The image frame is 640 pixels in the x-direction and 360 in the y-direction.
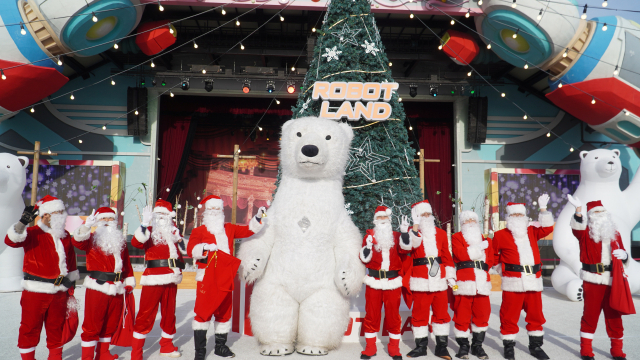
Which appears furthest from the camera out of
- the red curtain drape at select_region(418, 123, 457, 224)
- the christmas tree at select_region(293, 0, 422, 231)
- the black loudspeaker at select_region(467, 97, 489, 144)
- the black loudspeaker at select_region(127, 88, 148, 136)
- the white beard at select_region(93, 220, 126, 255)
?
the red curtain drape at select_region(418, 123, 457, 224)

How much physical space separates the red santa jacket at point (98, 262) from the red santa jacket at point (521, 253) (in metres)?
→ 2.67

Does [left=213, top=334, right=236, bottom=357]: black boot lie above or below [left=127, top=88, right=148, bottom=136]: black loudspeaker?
below

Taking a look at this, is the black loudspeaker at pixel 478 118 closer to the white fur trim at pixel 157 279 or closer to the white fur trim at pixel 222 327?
the white fur trim at pixel 222 327

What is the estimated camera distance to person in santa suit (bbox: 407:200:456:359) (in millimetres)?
3016

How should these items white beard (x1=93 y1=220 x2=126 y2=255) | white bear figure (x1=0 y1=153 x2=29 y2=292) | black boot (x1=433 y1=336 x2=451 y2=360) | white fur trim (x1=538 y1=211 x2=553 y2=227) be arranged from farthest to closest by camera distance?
white bear figure (x1=0 y1=153 x2=29 y2=292) → white fur trim (x1=538 y1=211 x2=553 y2=227) → black boot (x1=433 y1=336 x2=451 y2=360) → white beard (x1=93 y1=220 x2=126 y2=255)

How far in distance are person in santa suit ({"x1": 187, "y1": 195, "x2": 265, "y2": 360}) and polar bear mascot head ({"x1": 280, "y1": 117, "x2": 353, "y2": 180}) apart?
423mm

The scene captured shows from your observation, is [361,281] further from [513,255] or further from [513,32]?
[513,32]

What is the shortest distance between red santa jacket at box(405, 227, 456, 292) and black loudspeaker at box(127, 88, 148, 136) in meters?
7.68

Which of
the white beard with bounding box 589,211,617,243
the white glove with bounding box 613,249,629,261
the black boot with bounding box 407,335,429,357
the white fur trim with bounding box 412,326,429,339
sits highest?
the white beard with bounding box 589,211,617,243

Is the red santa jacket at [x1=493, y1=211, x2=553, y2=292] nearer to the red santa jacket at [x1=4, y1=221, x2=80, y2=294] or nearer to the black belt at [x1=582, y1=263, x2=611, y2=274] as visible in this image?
the black belt at [x1=582, y1=263, x2=611, y2=274]

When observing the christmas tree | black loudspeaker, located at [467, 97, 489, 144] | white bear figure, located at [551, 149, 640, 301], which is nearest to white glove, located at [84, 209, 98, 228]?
the christmas tree

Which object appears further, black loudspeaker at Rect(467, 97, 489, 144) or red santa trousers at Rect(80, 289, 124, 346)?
black loudspeaker at Rect(467, 97, 489, 144)

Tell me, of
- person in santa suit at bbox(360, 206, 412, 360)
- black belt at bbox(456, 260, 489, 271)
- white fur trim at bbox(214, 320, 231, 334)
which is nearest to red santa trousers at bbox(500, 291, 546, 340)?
black belt at bbox(456, 260, 489, 271)

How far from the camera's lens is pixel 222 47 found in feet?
30.7
